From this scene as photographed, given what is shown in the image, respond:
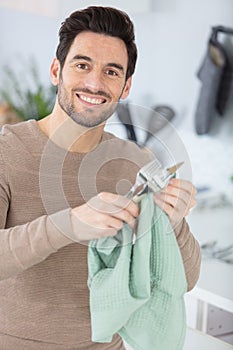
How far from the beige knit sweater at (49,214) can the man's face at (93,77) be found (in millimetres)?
55

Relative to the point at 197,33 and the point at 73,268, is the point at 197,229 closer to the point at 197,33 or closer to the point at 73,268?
the point at 197,33

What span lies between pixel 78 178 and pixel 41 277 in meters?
0.14

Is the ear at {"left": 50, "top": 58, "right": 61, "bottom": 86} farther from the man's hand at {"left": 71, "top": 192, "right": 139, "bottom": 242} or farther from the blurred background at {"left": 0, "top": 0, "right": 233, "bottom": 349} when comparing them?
the blurred background at {"left": 0, "top": 0, "right": 233, "bottom": 349}

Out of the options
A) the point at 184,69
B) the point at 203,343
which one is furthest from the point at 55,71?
the point at 184,69

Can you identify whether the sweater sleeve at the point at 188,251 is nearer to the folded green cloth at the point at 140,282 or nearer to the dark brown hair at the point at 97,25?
the folded green cloth at the point at 140,282

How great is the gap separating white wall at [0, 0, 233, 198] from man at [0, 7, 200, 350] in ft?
2.18

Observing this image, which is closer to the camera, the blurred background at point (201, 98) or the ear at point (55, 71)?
the ear at point (55, 71)

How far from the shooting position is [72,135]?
948mm

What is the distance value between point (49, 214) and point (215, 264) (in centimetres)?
71

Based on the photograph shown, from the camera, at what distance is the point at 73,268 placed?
100 cm

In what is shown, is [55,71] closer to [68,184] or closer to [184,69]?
[68,184]

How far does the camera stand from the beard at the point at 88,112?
3.02ft

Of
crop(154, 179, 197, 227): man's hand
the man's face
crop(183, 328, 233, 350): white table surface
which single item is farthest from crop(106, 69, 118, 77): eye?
crop(183, 328, 233, 350): white table surface

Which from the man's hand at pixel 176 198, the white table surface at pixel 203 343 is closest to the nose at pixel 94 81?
the man's hand at pixel 176 198
